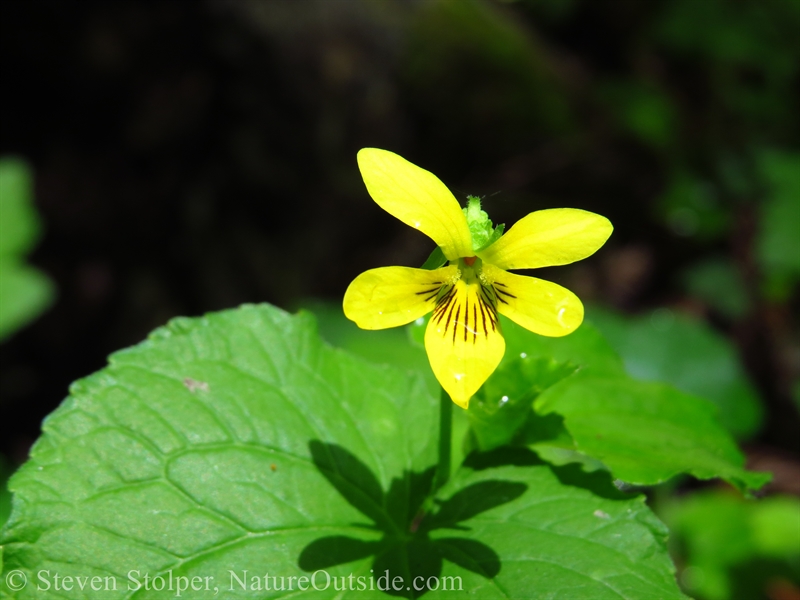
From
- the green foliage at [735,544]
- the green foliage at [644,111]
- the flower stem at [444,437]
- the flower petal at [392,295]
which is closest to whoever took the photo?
the flower petal at [392,295]

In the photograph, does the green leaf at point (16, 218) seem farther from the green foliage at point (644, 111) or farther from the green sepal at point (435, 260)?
the green foliage at point (644, 111)

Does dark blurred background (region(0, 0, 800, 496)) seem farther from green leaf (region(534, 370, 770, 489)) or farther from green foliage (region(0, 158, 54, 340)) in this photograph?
green leaf (region(534, 370, 770, 489))

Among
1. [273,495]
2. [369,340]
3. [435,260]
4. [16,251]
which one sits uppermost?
[16,251]

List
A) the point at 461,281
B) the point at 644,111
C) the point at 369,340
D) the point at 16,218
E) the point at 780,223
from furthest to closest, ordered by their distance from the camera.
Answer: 1. the point at 644,111
2. the point at 780,223
3. the point at 16,218
4. the point at 369,340
5. the point at 461,281

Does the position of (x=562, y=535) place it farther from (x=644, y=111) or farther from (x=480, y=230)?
(x=644, y=111)

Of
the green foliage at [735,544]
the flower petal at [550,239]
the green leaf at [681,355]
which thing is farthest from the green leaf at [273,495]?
the green leaf at [681,355]

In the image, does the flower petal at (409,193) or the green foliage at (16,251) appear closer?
the flower petal at (409,193)

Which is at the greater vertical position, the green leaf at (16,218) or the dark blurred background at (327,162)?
the dark blurred background at (327,162)

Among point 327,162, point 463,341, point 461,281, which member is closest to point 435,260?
point 461,281
